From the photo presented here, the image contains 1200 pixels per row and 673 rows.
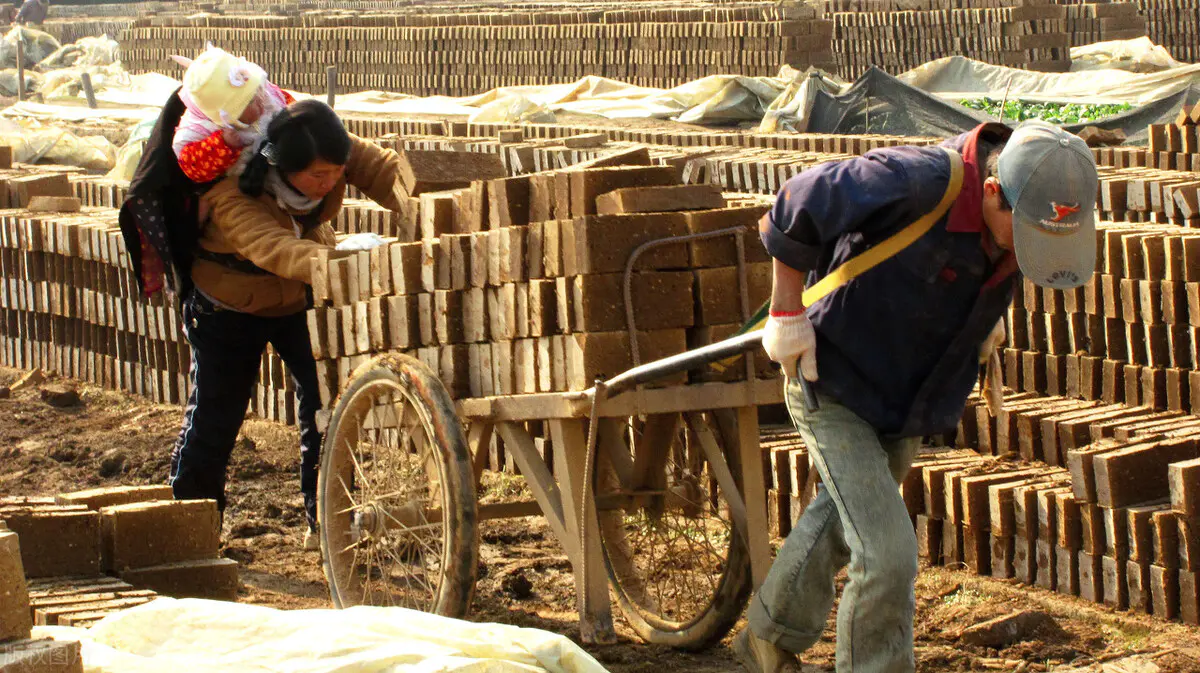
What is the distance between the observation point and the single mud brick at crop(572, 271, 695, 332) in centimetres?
461

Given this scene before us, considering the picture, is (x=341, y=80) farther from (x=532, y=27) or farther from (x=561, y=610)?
(x=561, y=610)

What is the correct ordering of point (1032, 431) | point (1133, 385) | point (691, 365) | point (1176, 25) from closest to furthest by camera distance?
point (691, 365) → point (1032, 431) → point (1133, 385) → point (1176, 25)

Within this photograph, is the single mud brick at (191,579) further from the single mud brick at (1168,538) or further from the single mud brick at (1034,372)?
the single mud brick at (1034,372)

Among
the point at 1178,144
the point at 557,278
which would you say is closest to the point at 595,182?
the point at 557,278

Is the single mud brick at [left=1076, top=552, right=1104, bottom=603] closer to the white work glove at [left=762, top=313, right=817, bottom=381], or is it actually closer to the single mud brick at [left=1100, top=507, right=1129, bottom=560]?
the single mud brick at [left=1100, top=507, right=1129, bottom=560]

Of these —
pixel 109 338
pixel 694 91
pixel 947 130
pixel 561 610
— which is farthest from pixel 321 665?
pixel 694 91

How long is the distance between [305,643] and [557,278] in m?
1.41

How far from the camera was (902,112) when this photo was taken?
635 inches

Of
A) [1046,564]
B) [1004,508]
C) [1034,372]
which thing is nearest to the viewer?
[1046,564]

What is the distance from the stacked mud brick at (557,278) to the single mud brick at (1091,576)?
1.73 m

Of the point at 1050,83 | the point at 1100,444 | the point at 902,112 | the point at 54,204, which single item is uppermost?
the point at 1050,83

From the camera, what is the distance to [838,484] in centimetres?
387

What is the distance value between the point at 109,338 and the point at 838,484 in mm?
7514

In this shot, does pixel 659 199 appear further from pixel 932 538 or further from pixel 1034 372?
pixel 1034 372
